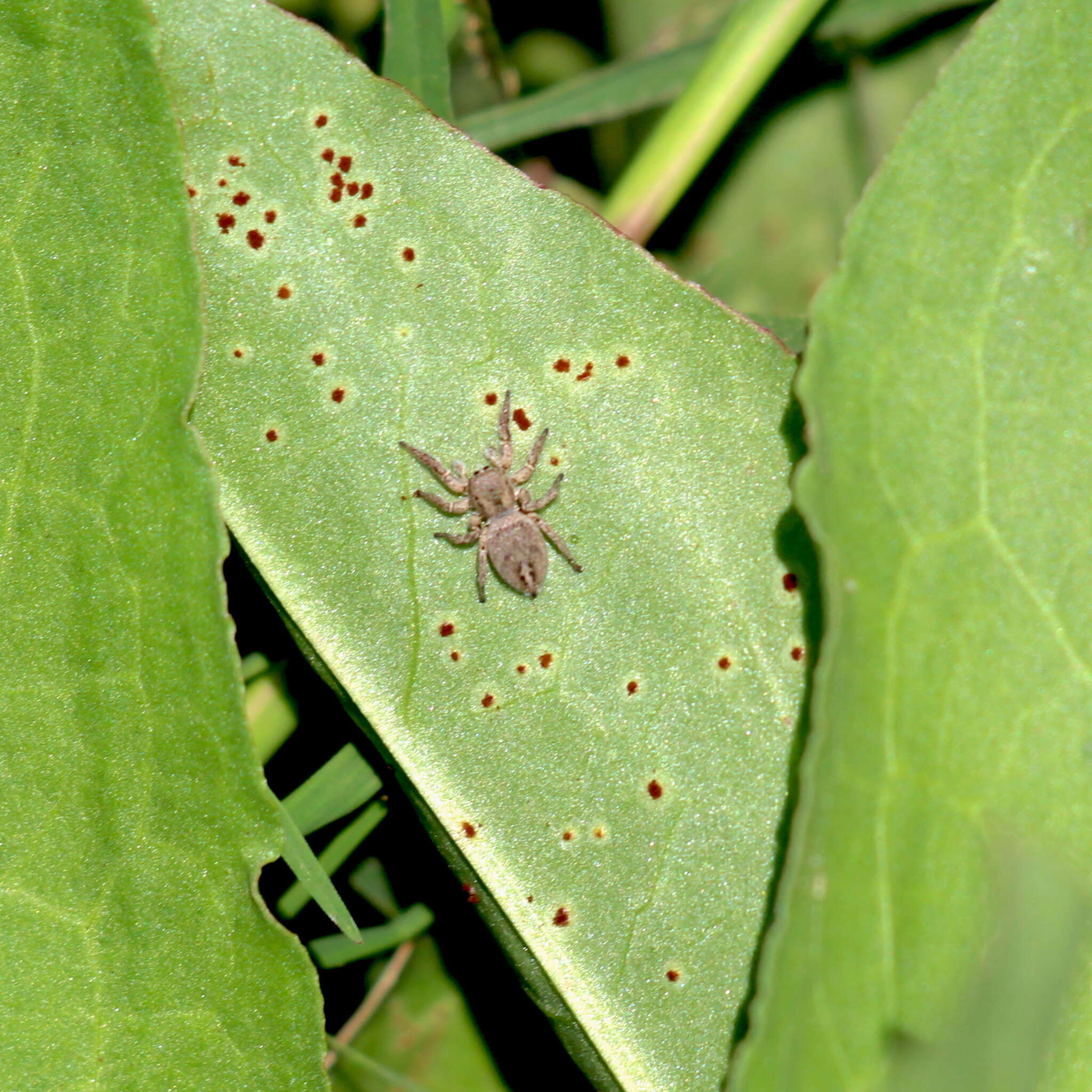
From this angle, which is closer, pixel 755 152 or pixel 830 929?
pixel 830 929

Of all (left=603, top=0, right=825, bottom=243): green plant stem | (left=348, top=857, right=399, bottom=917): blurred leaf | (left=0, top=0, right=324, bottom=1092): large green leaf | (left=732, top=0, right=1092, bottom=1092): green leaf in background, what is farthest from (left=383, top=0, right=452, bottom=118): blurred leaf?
(left=348, top=857, right=399, bottom=917): blurred leaf

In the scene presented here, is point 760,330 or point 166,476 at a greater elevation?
point 760,330

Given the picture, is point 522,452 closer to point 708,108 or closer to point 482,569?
point 482,569

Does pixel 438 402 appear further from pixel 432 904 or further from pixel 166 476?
pixel 432 904

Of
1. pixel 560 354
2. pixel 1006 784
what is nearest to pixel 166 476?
pixel 560 354

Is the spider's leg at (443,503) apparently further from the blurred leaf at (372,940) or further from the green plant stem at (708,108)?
the blurred leaf at (372,940)

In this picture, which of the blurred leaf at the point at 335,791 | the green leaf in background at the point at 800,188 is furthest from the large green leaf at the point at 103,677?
the green leaf in background at the point at 800,188
